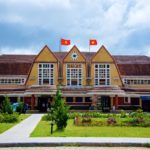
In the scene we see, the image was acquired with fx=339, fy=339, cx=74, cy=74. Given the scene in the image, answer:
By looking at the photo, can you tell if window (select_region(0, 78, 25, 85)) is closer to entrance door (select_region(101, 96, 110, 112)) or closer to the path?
entrance door (select_region(101, 96, 110, 112))

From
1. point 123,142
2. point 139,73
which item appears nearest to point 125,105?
point 139,73

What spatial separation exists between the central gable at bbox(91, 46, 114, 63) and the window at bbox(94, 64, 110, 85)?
84 cm

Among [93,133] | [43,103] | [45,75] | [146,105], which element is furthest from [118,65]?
[93,133]

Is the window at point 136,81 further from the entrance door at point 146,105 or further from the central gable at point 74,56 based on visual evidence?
the central gable at point 74,56

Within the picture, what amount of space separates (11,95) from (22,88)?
238 centimetres

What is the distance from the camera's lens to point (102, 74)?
5466 cm

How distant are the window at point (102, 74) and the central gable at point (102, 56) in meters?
0.84

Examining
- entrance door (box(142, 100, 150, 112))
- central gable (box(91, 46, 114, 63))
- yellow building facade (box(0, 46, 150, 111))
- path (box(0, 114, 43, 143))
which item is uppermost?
central gable (box(91, 46, 114, 63))

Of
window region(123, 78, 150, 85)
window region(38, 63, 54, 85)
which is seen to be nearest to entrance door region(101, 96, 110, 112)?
window region(123, 78, 150, 85)

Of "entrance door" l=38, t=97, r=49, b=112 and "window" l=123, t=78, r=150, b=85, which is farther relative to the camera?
→ "window" l=123, t=78, r=150, b=85

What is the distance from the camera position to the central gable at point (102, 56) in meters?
55.0

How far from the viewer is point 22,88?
54438 mm

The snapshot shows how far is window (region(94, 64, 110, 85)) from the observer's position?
2149 inches

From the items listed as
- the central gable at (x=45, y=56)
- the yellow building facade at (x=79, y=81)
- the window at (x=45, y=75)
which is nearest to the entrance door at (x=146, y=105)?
the yellow building facade at (x=79, y=81)
